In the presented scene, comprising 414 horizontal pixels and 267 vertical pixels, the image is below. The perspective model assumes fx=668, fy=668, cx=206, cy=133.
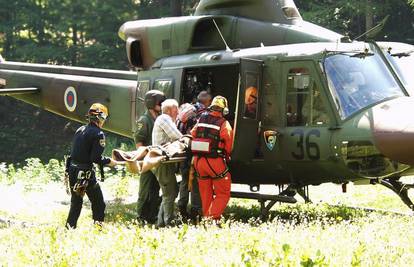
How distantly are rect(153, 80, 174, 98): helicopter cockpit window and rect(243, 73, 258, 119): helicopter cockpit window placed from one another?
4.97 feet

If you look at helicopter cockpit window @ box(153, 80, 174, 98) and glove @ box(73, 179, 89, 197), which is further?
helicopter cockpit window @ box(153, 80, 174, 98)

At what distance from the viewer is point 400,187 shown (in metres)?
8.76

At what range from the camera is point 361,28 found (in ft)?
89.6

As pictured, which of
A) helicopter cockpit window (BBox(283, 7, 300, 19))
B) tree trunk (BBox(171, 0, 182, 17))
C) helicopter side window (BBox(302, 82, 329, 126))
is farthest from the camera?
tree trunk (BBox(171, 0, 182, 17))

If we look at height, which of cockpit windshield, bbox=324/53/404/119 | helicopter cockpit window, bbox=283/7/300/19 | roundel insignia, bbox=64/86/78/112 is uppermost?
helicopter cockpit window, bbox=283/7/300/19

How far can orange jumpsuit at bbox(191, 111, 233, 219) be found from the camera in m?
8.05

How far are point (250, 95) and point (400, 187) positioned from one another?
231 centimetres

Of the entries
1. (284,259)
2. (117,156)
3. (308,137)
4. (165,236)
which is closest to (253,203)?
(308,137)

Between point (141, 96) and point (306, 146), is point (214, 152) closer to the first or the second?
point (306, 146)

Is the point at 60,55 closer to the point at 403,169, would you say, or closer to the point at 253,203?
the point at 253,203

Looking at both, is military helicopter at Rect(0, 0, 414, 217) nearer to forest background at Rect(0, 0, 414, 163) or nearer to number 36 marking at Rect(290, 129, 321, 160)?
number 36 marking at Rect(290, 129, 321, 160)

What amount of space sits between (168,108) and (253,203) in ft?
10.8

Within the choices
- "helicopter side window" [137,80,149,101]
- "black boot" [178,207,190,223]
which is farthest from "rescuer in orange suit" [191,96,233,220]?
"helicopter side window" [137,80,149,101]

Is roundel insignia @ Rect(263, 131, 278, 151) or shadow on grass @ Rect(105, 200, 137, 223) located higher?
roundel insignia @ Rect(263, 131, 278, 151)
